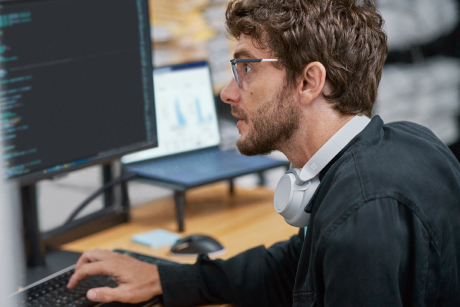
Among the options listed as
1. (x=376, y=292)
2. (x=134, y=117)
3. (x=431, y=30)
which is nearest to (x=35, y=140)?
(x=134, y=117)

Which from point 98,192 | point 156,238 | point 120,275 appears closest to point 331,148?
point 120,275

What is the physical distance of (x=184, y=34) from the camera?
203 centimetres

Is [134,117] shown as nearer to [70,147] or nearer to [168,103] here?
[70,147]

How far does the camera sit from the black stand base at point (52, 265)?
1.06 metres

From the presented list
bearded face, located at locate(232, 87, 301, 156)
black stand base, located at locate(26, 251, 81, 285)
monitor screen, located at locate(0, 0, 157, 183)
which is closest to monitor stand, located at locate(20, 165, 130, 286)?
black stand base, located at locate(26, 251, 81, 285)

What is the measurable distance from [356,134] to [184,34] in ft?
4.43

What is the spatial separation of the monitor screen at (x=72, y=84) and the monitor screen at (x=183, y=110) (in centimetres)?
28

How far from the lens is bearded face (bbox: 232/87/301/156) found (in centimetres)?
90

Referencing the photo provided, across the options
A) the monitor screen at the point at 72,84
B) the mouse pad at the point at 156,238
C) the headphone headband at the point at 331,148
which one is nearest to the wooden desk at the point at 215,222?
the mouse pad at the point at 156,238

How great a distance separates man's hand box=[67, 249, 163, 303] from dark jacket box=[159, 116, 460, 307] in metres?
0.33

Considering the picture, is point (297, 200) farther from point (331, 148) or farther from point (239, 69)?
Answer: point (239, 69)

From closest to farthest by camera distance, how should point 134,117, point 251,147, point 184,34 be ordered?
1. point 251,147
2. point 134,117
3. point 184,34

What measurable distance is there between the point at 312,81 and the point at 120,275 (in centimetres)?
53

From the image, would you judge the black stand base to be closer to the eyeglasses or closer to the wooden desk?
the wooden desk
